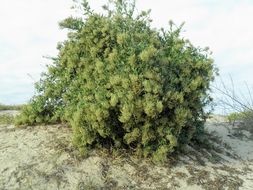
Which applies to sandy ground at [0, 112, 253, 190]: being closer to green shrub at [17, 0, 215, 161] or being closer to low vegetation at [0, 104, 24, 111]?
green shrub at [17, 0, 215, 161]

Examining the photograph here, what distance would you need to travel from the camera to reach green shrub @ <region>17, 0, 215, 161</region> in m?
7.48

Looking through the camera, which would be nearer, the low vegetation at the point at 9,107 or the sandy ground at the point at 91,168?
the sandy ground at the point at 91,168

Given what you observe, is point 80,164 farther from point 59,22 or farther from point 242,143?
point 242,143

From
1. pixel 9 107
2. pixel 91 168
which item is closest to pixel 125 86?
pixel 91 168

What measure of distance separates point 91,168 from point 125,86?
141 cm

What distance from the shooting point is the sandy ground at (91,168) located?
23.4 ft

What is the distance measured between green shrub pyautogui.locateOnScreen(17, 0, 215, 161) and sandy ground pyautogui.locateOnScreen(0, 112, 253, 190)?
28 centimetres

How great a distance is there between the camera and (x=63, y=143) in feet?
26.7

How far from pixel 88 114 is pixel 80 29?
1.96 meters

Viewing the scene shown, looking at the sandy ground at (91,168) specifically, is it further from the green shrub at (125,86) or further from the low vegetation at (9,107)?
the low vegetation at (9,107)

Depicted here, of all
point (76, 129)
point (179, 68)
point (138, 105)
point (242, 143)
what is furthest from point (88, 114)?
point (242, 143)

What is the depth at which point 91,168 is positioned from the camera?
747 cm

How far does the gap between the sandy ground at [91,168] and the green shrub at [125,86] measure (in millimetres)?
276

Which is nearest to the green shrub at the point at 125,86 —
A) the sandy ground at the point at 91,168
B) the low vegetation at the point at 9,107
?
the sandy ground at the point at 91,168
